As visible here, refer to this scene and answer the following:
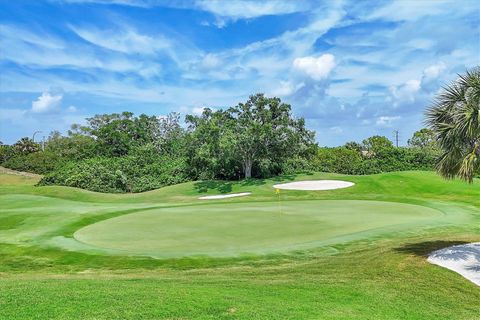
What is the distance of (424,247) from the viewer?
47.2 ft

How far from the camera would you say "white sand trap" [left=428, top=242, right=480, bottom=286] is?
1133 centimetres

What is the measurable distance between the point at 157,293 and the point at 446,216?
18212 millimetres

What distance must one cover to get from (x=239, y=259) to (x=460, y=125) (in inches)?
303

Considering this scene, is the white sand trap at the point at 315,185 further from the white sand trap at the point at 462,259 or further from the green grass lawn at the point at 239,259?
the white sand trap at the point at 462,259

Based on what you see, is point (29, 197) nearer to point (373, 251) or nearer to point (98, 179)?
point (98, 179)

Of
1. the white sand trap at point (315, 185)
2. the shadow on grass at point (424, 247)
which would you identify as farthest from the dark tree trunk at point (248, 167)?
the shadow on grass at point (424, 247)

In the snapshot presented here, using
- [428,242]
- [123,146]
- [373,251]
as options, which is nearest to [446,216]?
[428,242]

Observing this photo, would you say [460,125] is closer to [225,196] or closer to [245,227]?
[245,227]

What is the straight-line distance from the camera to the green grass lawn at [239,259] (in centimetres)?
797

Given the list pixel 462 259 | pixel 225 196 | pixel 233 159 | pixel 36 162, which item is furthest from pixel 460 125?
pixel 36 162

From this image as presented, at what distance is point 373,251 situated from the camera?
14398mm

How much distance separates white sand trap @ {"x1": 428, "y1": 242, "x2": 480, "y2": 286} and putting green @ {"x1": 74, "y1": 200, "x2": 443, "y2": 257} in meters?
3.98

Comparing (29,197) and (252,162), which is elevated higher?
(252,162)

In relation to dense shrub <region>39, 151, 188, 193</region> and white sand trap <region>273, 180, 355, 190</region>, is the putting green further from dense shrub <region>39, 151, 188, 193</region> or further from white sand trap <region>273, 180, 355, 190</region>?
dense shrub <region>39, 151, 188, 193</region>
